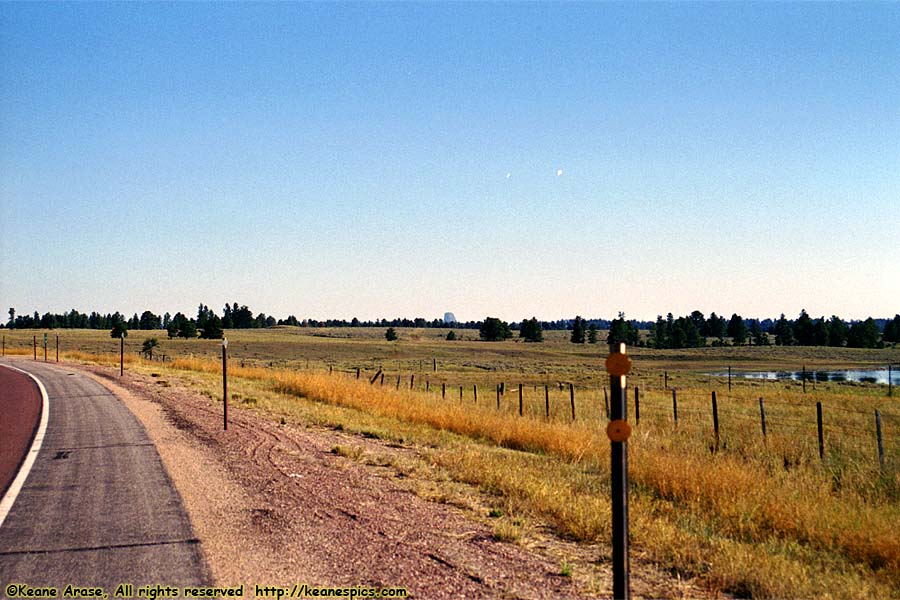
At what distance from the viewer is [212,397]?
77.4 ft

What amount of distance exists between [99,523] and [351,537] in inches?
111

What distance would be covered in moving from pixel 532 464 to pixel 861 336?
143 metres

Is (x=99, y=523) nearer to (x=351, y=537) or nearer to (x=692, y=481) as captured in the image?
(x=351, y=537)

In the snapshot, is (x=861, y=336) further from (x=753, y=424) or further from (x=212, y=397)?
(x=212, y=397)

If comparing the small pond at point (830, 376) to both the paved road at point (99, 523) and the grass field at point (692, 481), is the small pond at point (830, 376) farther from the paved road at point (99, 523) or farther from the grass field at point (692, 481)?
the paved road at point (99, 523)

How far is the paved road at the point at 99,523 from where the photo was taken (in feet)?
19.9

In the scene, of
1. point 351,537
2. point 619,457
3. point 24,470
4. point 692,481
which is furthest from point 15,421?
point 619,457

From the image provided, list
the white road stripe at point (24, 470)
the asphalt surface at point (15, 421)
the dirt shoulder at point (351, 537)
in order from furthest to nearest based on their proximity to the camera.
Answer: the asphalt surface at point (15, 421)
the white road stripe at point (24, 470)
the dirt shoulder at point (351, 537)

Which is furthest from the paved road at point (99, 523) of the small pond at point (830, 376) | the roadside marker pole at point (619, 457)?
the small pond at point (830, 376)

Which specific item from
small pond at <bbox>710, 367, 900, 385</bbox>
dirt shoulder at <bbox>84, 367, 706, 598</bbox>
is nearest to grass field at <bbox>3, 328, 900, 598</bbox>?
dirt shoulder at <bbox>84, 367, 706, 598</bbox>

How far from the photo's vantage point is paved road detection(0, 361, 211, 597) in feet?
19.9

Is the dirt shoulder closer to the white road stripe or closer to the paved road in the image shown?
the paved road

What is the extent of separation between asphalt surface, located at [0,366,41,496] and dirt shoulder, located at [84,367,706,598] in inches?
88.7

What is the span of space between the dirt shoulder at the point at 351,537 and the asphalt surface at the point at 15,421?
2252mm
